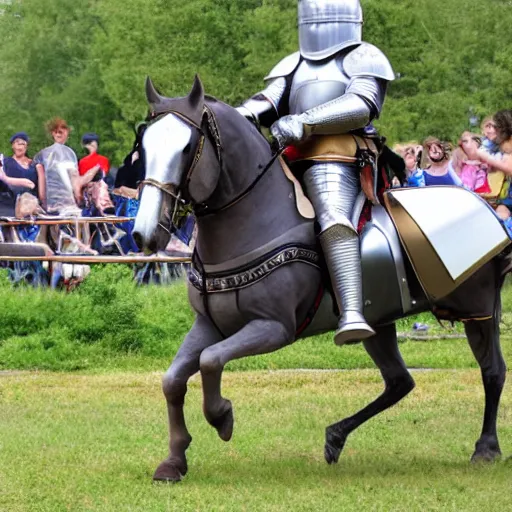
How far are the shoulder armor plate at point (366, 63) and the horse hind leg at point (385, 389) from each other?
185 centimetres

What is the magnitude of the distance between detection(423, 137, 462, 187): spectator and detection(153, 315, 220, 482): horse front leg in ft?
24.9

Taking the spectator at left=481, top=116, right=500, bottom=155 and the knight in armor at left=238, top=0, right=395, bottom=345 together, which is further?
the spectator at left=481, top=116, right=500, bottom=155

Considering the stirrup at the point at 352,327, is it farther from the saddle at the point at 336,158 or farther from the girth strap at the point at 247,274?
the saddle at the point at 336,158

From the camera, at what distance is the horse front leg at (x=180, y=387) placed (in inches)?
351

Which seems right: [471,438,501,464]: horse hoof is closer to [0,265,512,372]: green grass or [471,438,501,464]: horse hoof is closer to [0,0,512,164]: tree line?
[0,265,512,372]: green grass

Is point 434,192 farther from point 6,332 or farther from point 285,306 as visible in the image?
point 6,332

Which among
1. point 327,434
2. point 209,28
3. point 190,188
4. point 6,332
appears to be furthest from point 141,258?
point 209,28

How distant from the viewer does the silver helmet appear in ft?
30.6

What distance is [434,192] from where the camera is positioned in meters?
9.80

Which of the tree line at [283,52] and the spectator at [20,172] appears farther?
the tree line at [283,52]

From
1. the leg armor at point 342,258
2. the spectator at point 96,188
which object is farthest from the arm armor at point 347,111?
the spectator at point 96,188

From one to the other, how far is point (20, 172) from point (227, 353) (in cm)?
1061

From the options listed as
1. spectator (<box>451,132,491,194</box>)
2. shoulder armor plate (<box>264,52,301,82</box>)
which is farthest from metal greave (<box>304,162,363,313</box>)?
spectator (<box>451,132,491,194</box>)

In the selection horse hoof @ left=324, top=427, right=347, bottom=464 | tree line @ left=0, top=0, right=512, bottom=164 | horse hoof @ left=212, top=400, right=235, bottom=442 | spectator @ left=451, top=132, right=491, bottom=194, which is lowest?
tree line @ left=0, top=0, right=512, bottom=164
